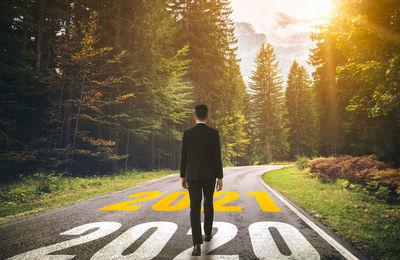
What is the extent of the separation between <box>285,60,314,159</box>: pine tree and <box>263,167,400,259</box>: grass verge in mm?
35157

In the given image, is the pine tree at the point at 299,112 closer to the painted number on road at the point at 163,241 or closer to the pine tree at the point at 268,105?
the pine tree at the point at 268,105

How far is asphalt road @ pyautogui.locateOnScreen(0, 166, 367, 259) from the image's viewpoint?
316cm

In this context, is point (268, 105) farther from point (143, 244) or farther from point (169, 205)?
point (143, 244)

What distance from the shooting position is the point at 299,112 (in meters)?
41.9

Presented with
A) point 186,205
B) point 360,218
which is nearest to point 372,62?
point 360,218

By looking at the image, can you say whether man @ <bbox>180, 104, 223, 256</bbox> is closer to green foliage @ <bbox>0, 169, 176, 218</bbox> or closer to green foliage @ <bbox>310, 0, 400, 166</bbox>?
green foliage @ <bbox>310, 0, 400, 166</bbox>

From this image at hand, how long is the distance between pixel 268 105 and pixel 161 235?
39.5 m

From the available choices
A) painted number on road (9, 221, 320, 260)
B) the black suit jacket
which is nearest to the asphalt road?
painted number on road (9, 221, 320, 260)

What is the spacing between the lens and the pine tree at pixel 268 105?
39.7m

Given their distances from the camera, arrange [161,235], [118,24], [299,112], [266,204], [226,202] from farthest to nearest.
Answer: [299,112] → [118,24] → [226,202] → [266,204] → [161,235]

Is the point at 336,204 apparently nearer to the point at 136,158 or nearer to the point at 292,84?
the point at 136,158

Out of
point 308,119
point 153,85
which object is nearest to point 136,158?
point 153,85

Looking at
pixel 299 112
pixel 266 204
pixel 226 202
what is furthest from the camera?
pixel 299 112

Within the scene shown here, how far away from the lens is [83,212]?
5746 millimetres
